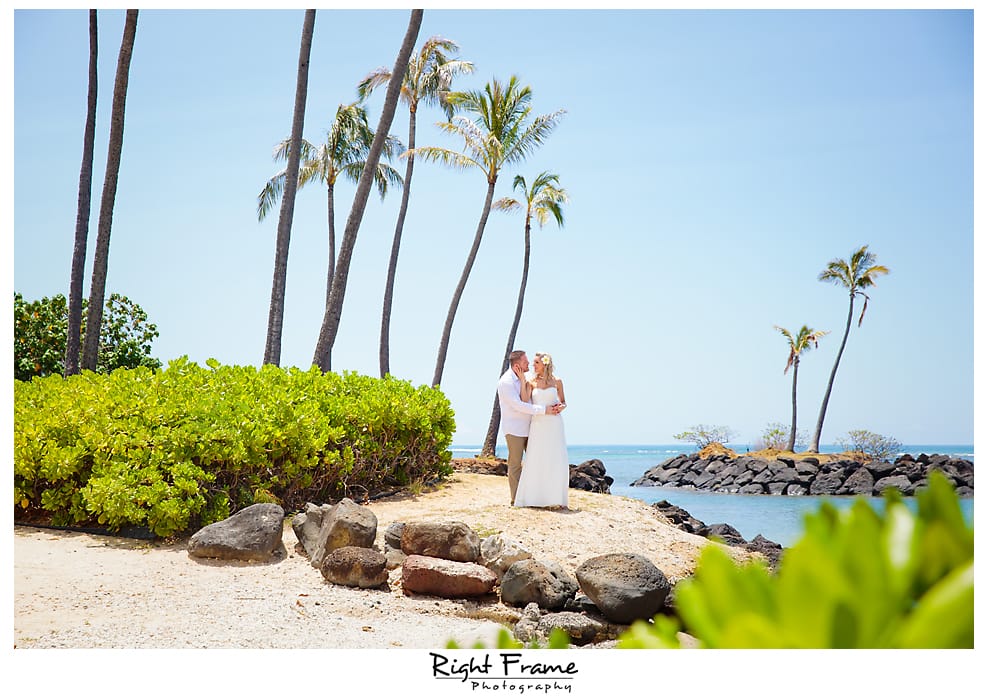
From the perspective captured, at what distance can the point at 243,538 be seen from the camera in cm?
618

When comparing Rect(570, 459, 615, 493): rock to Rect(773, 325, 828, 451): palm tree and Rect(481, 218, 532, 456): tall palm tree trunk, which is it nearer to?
Rect(481, 218, 532, 456): tall palm tree trunk

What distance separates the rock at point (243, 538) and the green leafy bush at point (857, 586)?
20.1ft

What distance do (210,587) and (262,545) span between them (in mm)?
872

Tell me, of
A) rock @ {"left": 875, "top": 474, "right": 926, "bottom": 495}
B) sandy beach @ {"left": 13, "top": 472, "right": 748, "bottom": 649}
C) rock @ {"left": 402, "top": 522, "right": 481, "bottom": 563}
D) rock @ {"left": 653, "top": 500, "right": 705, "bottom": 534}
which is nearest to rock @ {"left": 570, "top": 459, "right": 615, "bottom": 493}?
rock @ {"left": 653, "top": 500, "right": 705, "bottom": 534}

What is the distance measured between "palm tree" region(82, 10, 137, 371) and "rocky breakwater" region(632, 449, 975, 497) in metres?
17.5

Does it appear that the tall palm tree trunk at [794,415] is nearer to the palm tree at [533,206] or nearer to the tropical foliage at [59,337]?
the palm tree at [533,206]

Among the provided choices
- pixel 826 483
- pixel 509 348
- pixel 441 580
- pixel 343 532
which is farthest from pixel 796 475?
pixel 343 532

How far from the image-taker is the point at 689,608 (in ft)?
1.99

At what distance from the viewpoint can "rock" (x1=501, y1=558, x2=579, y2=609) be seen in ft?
18.9

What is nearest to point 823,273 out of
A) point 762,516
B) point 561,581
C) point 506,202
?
point 506,202

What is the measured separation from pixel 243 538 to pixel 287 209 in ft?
21.4

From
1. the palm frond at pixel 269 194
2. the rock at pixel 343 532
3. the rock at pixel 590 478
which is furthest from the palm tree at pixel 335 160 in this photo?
the rock at pixel 343 532

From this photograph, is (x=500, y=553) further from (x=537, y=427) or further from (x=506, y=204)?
(x=506, y=204)
